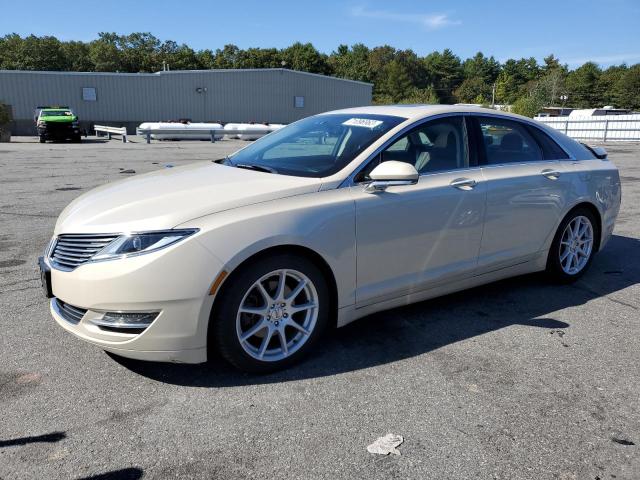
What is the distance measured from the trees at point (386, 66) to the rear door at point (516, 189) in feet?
204

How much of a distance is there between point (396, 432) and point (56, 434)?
65.2 inches

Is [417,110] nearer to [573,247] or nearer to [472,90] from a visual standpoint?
[573,247]

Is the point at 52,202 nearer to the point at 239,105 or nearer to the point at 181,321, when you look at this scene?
→ the point at 181,321

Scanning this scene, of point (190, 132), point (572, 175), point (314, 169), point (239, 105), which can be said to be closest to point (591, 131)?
point (190, 132)

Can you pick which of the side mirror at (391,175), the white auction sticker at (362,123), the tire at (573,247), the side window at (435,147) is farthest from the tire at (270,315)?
the tire at (573,247)

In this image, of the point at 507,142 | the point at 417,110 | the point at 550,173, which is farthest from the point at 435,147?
the point at 550,173

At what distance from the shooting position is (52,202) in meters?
8.48

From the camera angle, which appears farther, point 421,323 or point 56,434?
point 421,323

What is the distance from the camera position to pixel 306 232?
3.02 meters

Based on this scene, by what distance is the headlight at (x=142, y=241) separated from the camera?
2.72 metres

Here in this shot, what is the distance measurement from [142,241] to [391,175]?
4.98ft

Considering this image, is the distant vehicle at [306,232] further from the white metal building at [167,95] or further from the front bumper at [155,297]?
the white metal building at [167,95]

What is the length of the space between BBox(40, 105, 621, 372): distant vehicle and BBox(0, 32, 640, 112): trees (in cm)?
6282

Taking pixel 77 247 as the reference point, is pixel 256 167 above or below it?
above
